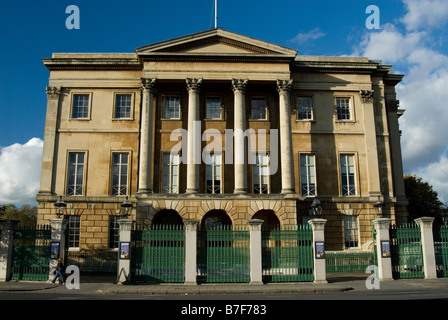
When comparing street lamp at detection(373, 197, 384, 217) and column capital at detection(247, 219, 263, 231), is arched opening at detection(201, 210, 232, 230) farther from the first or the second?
street lamp at detection(373, 197, 384, 217)

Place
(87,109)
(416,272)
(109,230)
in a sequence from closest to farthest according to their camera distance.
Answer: (416,272), (109,230), (87,109)

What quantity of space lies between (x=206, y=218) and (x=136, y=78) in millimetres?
11987

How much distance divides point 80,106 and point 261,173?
14756 mm

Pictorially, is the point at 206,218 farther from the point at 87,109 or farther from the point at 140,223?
the point at 87,109

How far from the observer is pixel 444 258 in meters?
22.1

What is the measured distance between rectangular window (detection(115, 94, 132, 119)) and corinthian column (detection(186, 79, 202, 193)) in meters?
5.28

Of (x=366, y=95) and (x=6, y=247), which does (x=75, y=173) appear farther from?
(x=366, y=95)

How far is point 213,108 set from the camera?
32.2 meters

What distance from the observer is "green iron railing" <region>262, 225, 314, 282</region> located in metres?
20.5

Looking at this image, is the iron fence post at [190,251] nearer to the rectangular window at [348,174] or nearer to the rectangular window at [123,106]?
the rectangular window at [123,106]

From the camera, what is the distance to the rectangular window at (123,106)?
32.4 m

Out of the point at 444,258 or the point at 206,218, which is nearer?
the point at 444,258

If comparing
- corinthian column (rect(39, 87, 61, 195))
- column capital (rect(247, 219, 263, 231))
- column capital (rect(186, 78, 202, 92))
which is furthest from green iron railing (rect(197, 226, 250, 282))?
corinthian column (rect(39, 87, 61, 195))
